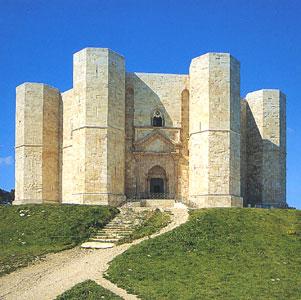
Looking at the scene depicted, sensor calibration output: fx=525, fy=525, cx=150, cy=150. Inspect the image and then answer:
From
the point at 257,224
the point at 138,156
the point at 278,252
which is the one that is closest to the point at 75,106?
the point at 138,156

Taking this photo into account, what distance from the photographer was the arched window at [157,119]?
31938mm

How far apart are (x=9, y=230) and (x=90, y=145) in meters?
7.89

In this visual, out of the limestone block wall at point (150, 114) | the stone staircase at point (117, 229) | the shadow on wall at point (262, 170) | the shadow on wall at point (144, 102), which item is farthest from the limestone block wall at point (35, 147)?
the shadow on wall at point (262, 170)

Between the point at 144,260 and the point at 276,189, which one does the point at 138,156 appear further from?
the point at 144,260

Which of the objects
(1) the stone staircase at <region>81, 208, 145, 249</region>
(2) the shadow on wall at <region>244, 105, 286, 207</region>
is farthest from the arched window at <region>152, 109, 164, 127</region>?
(1) the stone staircase at <region>81, 208, 145, 249</region>

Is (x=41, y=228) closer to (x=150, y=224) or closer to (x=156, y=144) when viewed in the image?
(x=150, y=224)

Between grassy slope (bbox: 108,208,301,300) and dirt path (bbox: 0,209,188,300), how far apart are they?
509mm

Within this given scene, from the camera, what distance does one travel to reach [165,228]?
2170cm

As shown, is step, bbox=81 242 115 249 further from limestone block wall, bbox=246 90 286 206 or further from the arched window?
limestone block wall, bbox=246 90 286 206

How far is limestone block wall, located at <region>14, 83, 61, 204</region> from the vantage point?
33.0 meters

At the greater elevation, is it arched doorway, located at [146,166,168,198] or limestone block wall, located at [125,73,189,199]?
limestone block wall, located at [125,73,189,199]

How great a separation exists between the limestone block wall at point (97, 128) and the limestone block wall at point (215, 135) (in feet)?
14.3

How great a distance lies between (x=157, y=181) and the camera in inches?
1262

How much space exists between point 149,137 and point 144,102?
2187 mm
